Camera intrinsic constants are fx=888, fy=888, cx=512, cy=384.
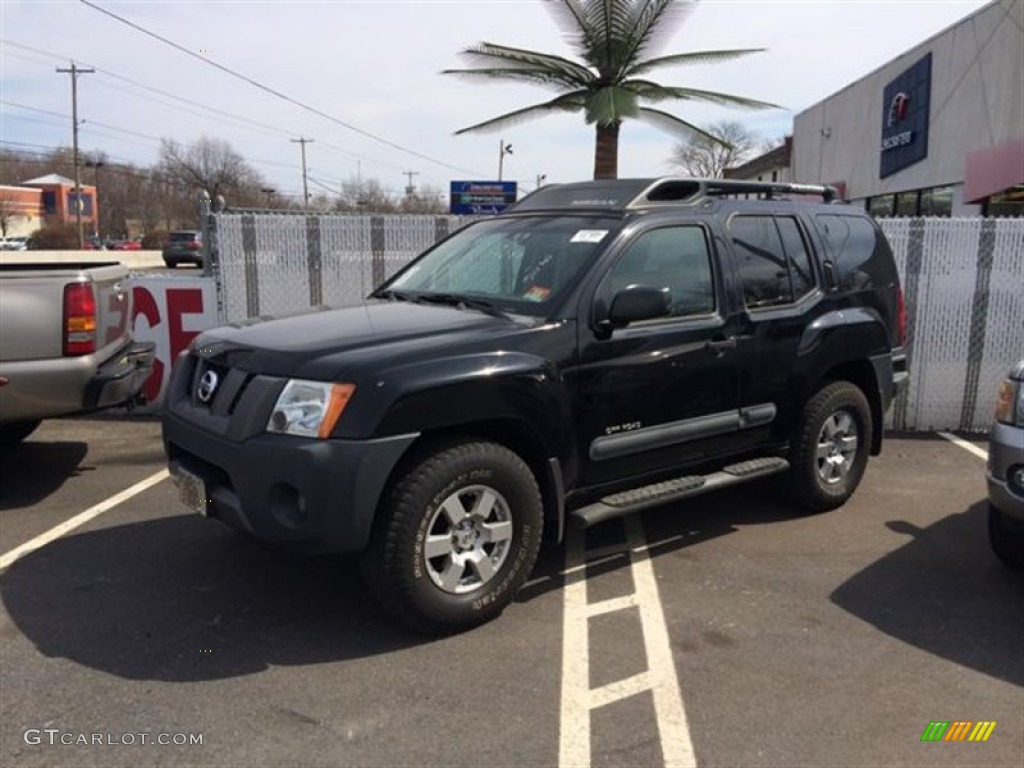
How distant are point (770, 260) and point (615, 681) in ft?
9.26

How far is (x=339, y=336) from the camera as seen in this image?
3.96 m

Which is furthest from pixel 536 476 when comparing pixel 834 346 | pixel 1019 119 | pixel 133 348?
pixel 1019 119

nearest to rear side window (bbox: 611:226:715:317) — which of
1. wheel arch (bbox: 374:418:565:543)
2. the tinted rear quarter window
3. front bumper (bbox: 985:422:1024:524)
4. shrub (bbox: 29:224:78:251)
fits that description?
wheel arch (bbox: 374:418:565:543)

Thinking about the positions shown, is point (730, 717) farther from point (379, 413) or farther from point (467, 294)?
point (467, 294)

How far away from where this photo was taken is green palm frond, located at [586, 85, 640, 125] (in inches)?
506

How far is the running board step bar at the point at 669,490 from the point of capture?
4285 mm

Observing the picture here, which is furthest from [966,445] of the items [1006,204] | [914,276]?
[1006,204]

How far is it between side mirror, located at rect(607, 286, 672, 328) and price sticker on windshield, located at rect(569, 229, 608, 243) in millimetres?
411

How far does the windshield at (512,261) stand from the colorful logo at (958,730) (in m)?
2.34

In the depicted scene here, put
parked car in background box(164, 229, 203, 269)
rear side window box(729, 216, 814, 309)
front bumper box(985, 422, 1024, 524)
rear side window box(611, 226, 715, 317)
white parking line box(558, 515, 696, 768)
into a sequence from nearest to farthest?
white parking line box(558, 515, 696, 768) < front bumper box(985, 422, 1024, 524) < rear side window box(611, 226, 715, 317) < rear side window box(729, 216, 814, 309) < parked car in background box(164, 229, 203, 269)

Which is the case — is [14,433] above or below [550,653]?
above

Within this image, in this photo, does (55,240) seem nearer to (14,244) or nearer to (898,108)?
(14,244)

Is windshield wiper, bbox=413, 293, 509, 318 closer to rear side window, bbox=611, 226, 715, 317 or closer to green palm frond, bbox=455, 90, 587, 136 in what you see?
rear side window, bbox=611, 226, 715, 317

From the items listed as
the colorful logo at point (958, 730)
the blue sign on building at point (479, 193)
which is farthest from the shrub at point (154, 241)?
the colorful logo at point (958, 730)
